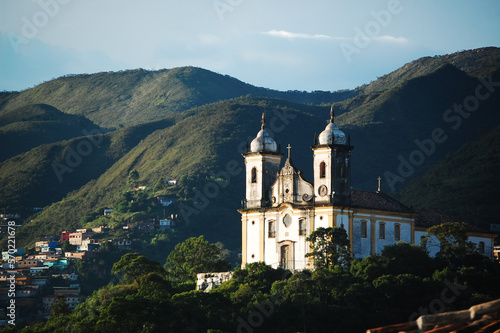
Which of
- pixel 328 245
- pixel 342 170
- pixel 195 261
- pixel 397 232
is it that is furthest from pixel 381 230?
pixel 195 261

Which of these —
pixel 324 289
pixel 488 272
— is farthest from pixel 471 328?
pixel 488 272

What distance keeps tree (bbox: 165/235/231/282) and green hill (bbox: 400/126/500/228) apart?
114 ft

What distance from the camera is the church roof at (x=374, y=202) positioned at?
6369 cm

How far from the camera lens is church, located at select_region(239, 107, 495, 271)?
205 feet

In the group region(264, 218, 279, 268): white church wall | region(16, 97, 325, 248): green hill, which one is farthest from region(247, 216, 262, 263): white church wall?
region(16, 97, 325, 248): green hill

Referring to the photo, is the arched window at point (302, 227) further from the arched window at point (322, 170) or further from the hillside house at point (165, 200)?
the hillside house at point (165, 200)

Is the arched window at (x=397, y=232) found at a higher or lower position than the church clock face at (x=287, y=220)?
lower

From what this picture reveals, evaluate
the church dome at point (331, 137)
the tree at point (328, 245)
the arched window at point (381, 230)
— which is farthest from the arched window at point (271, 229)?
the arched window at point (381, 230)

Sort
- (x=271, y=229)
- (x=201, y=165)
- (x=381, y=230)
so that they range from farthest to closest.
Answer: (x=201, y=165), (x=271, y=229), (x=381, y=230)

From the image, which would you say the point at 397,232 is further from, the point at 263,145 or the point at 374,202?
the point at 263,145

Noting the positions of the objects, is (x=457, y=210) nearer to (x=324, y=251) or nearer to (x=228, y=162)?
(x=324, y=251)

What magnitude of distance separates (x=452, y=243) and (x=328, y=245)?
8.87 meters

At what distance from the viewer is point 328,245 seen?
60.6 metres

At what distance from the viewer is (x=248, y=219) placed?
66875mm
